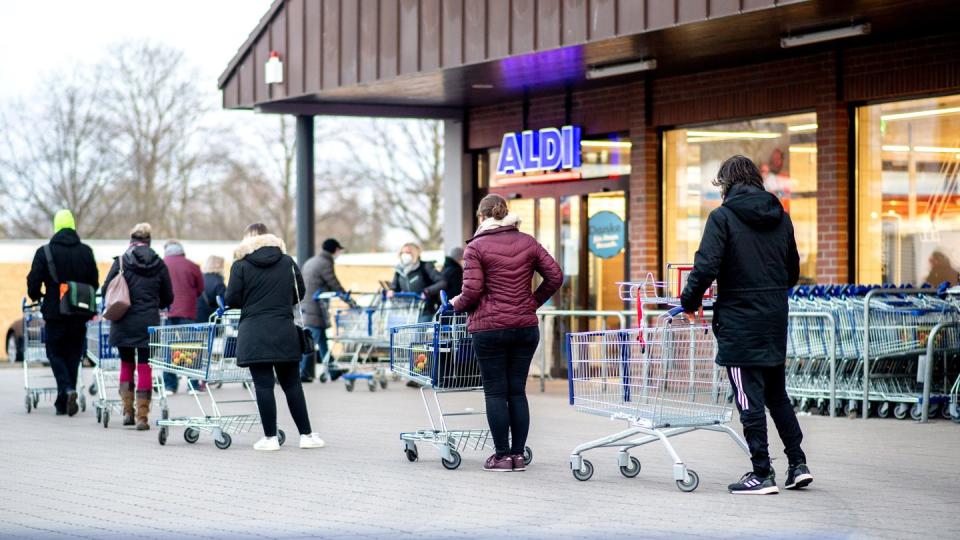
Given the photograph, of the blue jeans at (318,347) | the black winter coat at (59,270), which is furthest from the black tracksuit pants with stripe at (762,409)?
the blue jeans at (318,347)

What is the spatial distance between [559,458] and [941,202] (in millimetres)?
6445

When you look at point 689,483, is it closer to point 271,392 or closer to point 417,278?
point 271,392

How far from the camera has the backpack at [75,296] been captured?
14.4 metres

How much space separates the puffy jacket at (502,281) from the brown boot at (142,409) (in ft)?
14.7

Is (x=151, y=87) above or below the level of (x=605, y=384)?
above

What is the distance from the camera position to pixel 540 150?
20.0 meters

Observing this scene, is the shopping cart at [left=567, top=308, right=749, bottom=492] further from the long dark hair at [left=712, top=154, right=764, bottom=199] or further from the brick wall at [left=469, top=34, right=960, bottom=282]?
the brick wall at [left=469, top=34, right=960, bottom=282]

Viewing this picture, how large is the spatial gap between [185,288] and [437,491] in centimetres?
958

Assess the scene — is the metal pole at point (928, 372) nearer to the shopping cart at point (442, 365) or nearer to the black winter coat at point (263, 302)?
the shopping cart at point (442, 365)

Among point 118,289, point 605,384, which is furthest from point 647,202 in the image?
point 605,384

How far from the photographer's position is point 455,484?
9289 mm

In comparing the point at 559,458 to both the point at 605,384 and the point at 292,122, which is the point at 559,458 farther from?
the point at 292,122

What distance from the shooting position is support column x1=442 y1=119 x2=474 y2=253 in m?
21.6

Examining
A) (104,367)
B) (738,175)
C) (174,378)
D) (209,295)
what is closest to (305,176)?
(209,295)
